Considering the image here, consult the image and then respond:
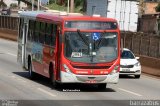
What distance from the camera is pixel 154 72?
98.5 feet

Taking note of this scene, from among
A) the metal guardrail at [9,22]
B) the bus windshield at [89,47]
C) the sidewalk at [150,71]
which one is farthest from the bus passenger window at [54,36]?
the metal guardrail at [9,22]

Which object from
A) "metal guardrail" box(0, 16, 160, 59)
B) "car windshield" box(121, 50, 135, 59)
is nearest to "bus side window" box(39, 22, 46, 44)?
"car windshield" box(121, 50, 135, 59)

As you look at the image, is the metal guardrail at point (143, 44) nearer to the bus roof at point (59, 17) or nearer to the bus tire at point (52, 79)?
the bus roof at point (59, 17)

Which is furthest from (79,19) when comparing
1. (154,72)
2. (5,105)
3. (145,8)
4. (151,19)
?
(145,8)

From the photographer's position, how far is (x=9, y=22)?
65.9m

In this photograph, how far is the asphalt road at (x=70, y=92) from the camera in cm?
1733

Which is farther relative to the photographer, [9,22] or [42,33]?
[9,22]

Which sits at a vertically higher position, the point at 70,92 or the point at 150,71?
the point at 70,92

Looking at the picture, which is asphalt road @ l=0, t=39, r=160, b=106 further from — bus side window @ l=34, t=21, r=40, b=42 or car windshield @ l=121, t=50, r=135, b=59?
car windshield @ l=121, t=50, r=135, b=59

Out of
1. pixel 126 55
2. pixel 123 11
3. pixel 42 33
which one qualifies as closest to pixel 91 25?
pixel 42 33

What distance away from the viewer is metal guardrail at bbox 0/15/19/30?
63250 mm

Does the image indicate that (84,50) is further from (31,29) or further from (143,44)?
(143,44)

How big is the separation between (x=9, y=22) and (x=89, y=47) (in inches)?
1827

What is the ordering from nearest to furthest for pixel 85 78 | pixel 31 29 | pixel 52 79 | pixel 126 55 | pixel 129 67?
pixel 85 78 → pixel 52 79 → pixel 31 29 → pixel 129 67 → pixel 126 55
